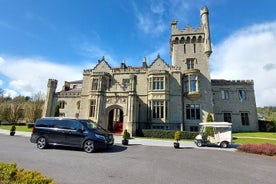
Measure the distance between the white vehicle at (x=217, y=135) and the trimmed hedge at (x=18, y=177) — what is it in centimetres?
1553

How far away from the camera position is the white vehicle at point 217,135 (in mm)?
16578

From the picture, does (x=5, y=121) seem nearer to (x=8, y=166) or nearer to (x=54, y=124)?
(x=54, y=124)

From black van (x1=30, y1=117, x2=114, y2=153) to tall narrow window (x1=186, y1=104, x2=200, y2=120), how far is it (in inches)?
755

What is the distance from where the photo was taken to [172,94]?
1113 inches

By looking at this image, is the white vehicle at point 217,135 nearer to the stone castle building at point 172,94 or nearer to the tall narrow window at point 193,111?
the stone castle building at point 172,94

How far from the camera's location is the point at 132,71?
30656 mm

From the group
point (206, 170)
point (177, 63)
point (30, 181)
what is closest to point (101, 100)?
point (177, 63)

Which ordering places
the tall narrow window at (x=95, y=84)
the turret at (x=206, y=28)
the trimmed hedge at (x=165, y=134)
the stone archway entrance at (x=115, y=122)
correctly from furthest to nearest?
the turret at (x=206, y=28) < the tall narrow window at (x=95, y=84) < the stone archway entrance at (x=115, y=122) < the trimmed hedge at (x=165, y=134)

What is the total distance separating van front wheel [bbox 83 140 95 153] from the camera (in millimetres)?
11156

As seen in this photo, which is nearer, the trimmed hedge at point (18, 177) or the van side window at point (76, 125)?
the trimmed hedge at point (18, 177)

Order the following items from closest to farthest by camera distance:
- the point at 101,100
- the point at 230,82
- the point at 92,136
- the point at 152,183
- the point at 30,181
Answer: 1. the point at 30,181
2. the point at 152,183
3. the point at 92,136
4. the point at 101,100
5. the point at 230,82

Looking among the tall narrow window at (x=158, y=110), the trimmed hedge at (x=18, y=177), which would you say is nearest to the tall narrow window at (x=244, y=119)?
the tall narrow window at (x=158, y=110)

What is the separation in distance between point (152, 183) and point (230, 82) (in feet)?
108

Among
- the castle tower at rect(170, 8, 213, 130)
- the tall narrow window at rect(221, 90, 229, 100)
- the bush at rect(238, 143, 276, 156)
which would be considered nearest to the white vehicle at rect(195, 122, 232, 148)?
the bush at rect(238, 143, 276, 156)
